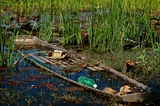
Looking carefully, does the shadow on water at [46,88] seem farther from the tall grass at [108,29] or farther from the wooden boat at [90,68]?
the tall grass at [108,29]

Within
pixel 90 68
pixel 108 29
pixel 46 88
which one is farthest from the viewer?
pixel 108 29

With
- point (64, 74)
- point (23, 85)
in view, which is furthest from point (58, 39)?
point (23, 85)

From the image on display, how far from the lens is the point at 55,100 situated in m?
4.41

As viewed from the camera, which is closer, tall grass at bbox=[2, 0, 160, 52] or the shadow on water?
the shadow on water

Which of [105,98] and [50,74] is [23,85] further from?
[105,98]

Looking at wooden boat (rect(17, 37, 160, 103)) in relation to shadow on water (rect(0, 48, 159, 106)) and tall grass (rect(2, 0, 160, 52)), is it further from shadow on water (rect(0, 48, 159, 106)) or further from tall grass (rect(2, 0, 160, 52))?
tall grass (rect(2, 0, 160, 52))

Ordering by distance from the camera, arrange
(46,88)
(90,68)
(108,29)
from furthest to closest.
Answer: (108,29) < (90,68) < (46,88)

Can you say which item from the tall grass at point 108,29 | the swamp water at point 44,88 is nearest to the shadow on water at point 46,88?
the swamp water at point 44,88

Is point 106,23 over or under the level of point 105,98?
over

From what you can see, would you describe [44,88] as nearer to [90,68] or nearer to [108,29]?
[90,68]

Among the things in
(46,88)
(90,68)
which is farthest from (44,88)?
(90,68)

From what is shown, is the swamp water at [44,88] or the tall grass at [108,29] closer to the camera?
the swamp water at [44,88]

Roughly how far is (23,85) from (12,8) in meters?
7.16

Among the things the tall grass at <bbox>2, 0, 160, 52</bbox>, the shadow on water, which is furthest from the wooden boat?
the tall grass at <bbox>2, 0, 160, 52</bbox>
